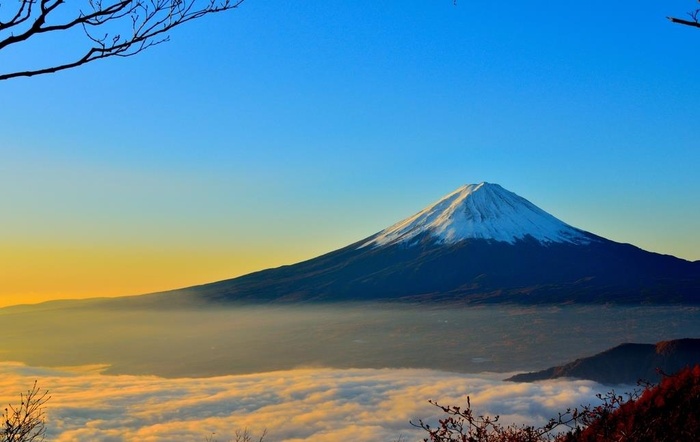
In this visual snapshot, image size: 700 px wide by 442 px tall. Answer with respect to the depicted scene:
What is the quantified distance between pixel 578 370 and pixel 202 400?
93.1 metres

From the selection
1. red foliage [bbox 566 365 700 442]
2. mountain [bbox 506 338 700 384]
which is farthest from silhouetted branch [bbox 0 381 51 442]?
mountain [bbox 506 338 700 384]

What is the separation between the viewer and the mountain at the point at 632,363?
148762 mm

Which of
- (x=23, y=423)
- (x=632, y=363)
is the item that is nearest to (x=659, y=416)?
(x=23, y=423)

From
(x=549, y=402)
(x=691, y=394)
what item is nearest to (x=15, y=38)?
(x=691, y=394)

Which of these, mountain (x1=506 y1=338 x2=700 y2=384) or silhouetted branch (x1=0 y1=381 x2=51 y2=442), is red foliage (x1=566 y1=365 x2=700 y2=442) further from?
mountain (x1=506 y1=338 x2=700 y2=384)

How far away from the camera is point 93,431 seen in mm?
159125

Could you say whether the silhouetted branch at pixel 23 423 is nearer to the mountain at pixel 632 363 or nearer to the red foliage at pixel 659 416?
the red foliage at pixel 659 416

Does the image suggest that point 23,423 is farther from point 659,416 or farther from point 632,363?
point 632,363

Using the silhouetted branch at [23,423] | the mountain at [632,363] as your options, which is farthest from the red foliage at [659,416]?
the mountain at [632,363]

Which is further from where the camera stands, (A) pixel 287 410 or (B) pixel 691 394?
(A) pixel 287 410

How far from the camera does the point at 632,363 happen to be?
540ft

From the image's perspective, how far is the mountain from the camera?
149m

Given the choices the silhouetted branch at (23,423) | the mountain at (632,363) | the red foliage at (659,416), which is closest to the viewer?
the red foliage at (659,416)

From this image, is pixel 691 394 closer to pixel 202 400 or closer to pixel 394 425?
pixel 394 425
